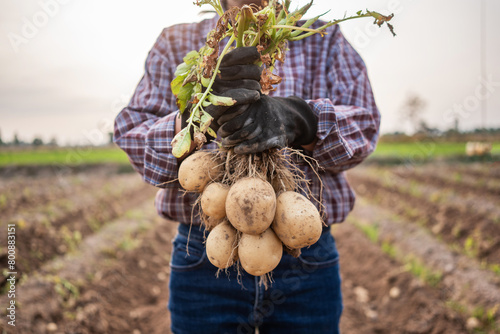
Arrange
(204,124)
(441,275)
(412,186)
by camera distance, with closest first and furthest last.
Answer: (204,124)
(441,275)
(412,186)

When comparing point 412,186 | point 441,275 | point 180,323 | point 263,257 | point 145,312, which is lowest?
point 412,186

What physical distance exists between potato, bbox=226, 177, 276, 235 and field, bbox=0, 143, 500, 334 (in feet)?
8.34

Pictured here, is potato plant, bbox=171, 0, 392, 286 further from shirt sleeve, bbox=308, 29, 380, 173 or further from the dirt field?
the dirt field

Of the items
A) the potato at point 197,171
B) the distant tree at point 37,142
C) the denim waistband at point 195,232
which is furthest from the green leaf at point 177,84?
the distant tree at point 37,142

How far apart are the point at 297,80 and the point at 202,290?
1.03 metres

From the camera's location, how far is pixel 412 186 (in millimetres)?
8438

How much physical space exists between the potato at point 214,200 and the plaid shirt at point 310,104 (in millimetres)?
245

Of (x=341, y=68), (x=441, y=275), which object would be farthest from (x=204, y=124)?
(x=441, y=275)

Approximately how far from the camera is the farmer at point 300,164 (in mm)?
1287

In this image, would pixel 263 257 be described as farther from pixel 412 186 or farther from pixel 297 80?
pixel 412 186

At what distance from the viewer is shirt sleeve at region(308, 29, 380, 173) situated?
4.17 ft

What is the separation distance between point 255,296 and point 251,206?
581mm

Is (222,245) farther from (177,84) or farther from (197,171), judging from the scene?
(177,84)

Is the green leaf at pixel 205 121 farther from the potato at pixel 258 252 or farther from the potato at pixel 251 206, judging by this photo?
the potato at pixel 258 252
